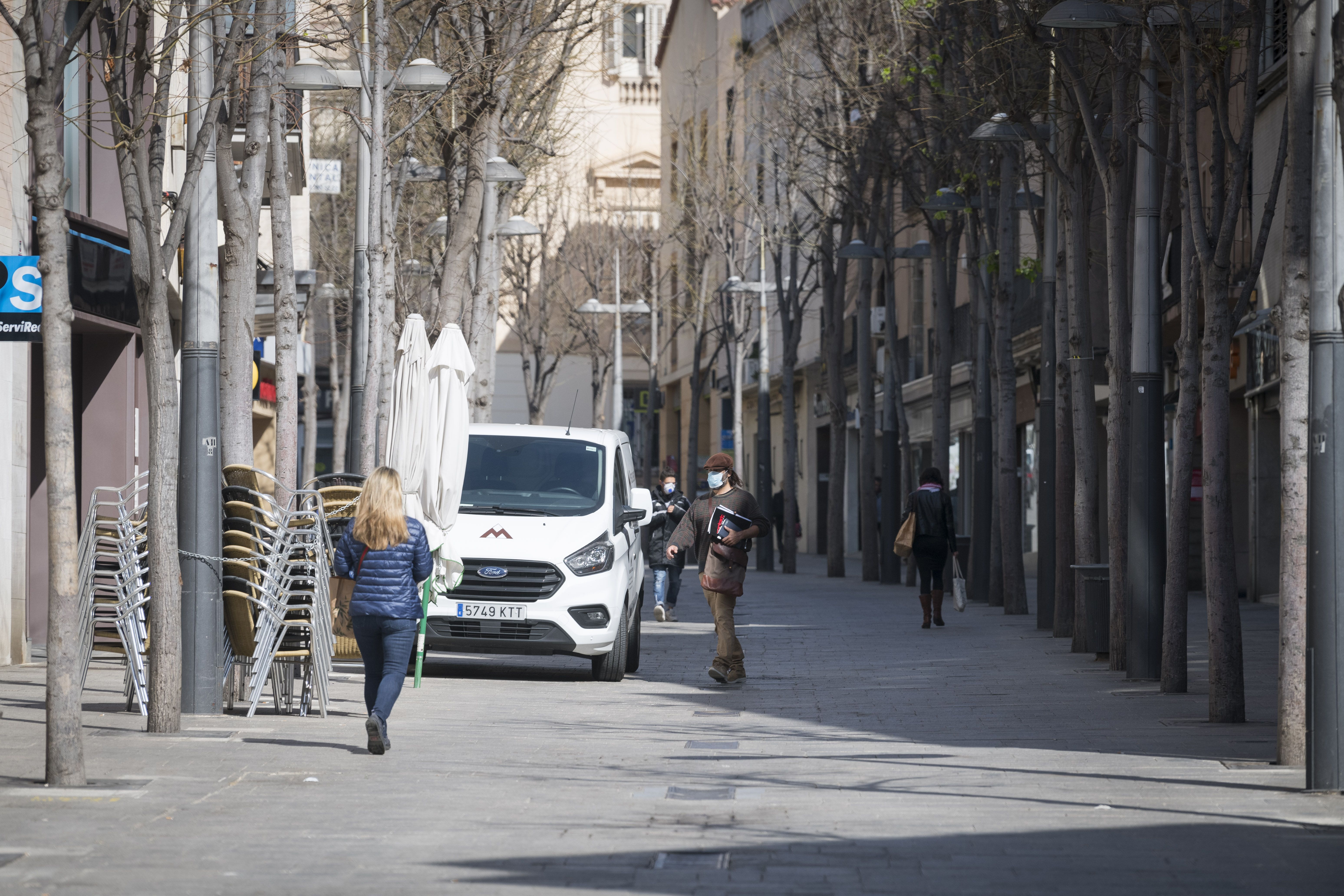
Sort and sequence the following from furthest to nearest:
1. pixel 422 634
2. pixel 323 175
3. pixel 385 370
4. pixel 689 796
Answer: pixel 323 175 → pixel 385 370 → pixel 422 634 → pixel 689 796

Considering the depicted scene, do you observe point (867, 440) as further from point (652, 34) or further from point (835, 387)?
point (652, 34)

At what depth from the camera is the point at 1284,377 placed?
1050cm

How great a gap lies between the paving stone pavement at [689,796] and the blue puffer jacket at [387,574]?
81 cm

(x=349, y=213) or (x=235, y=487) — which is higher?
(x=349, y=213)

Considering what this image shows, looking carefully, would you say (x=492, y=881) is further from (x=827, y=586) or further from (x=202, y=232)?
(x=827, y=586)

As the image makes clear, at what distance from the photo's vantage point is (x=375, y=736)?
1095 centimetres

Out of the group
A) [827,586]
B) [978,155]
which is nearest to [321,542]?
[978,155]

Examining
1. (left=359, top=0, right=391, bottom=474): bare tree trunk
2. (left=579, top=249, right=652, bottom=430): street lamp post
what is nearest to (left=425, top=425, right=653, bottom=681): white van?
(left=359, top=0, right=391, bottom=474): bare tree trunk

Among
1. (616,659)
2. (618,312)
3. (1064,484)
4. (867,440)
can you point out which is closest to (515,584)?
(616,659)

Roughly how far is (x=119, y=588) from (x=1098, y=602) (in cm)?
843

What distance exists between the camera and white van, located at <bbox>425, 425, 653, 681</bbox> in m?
15.8

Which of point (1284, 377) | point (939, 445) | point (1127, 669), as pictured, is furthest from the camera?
point (939, 445)

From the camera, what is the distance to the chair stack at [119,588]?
12.6m

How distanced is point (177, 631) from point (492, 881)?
495 centimetres
